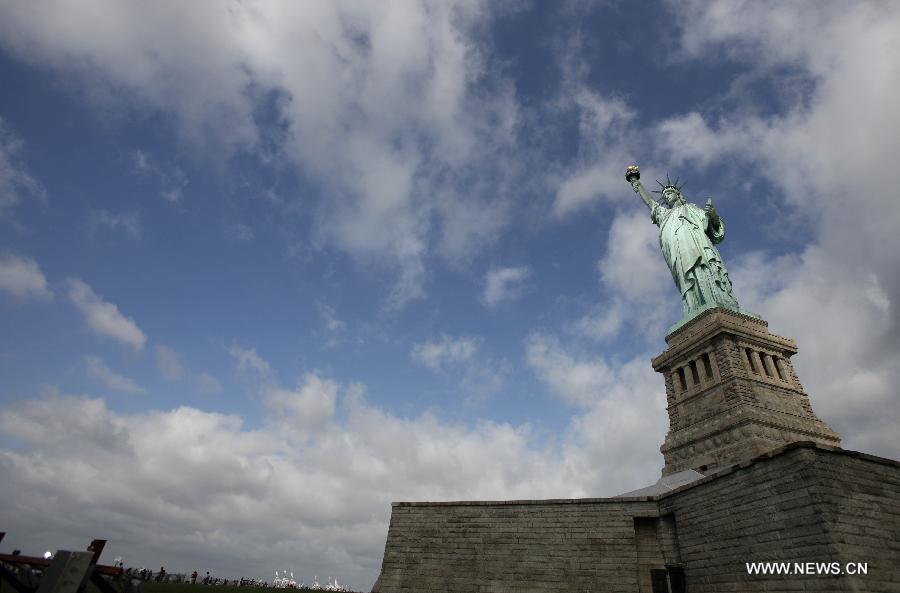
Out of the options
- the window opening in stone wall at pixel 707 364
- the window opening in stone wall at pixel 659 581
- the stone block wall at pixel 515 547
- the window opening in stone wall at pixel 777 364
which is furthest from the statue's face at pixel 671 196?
the window opening in stone wall at pixel 659 581

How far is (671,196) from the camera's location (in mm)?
36812

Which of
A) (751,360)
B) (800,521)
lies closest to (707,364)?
(751,360)

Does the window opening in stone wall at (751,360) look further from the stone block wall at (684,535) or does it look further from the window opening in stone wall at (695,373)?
the stone block wall at (684,535)

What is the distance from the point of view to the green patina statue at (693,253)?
30.5 m

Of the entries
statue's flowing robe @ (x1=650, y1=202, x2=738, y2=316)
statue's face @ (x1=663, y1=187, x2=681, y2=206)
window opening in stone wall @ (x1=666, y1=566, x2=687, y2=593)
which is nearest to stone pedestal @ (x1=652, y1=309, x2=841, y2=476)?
statue's flowing robe @ (x1=650, y1=202, x2=738, y2=316)

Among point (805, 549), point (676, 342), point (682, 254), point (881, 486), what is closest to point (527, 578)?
point (805, 549)

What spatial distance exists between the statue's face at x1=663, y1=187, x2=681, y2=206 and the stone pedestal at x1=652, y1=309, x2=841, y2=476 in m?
10.6

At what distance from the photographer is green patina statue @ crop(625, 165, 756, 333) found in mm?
30547

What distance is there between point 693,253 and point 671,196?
6.61 metres

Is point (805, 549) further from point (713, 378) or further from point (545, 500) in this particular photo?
point (713, 378)

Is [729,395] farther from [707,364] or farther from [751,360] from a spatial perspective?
[751,360]

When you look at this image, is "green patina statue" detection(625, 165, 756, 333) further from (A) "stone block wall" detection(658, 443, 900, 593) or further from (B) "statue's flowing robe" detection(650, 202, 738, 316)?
(A) "stone block wall" detection(658, 443, 900, 593)

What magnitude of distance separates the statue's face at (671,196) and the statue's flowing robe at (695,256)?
58 centimetres

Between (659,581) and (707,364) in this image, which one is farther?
(707,364)
